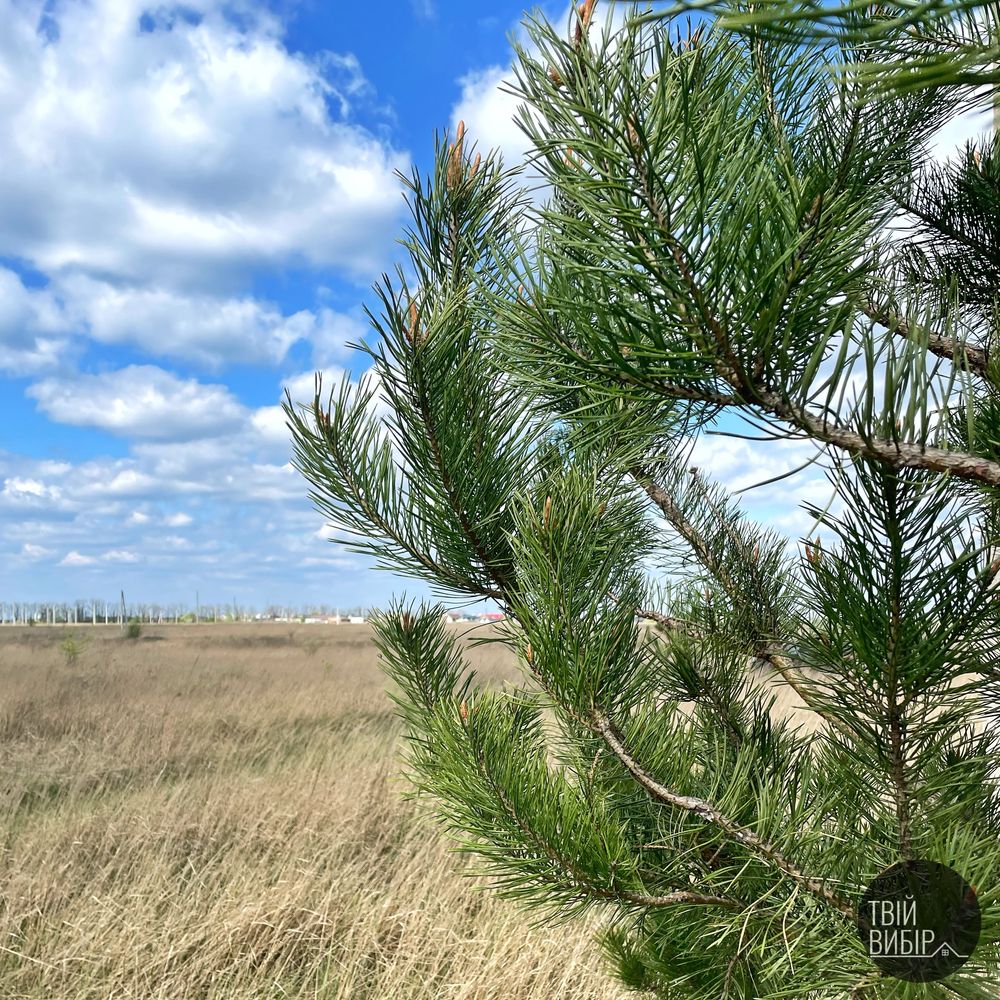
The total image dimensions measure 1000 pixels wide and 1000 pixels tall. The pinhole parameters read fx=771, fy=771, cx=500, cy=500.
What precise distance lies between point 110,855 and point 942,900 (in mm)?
4797

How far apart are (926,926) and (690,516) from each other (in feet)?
3.37

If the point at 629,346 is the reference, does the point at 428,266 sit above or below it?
above

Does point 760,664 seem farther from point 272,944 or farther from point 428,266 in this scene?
point 272,944

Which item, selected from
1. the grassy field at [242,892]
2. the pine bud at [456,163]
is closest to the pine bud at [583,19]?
the pine bud at [456,163]

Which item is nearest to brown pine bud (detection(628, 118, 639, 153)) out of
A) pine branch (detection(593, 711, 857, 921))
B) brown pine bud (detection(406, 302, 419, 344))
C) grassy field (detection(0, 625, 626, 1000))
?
brown pine bud (detection(406, 302, 419, 344))

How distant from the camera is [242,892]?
4.05 meters

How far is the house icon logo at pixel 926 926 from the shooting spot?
0.98 meters

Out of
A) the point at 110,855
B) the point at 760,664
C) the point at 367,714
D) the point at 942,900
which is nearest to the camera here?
the point at 942,900

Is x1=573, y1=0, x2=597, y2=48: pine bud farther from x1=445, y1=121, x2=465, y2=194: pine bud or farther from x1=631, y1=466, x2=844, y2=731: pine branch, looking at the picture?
x1=631, y1=466, x2=844, y2=731: pine branch

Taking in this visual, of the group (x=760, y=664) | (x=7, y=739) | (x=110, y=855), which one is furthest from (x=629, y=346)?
(x=7, y=739)

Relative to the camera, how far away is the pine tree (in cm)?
78

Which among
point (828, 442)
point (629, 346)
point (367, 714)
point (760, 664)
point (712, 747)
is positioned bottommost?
point (367, 714)

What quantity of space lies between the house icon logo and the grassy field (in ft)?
2.91

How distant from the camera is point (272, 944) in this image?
3.62 meters
